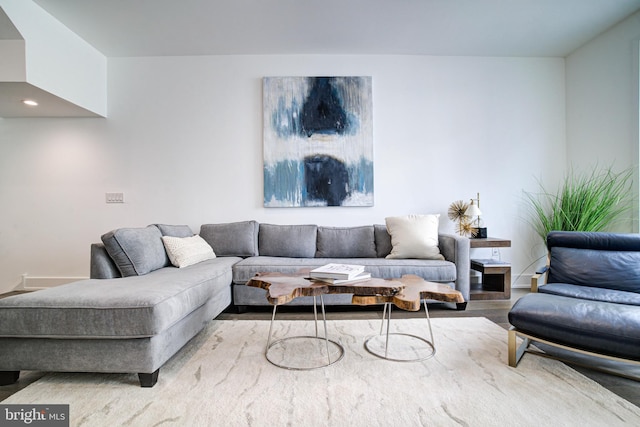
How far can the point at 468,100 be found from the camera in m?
3.95

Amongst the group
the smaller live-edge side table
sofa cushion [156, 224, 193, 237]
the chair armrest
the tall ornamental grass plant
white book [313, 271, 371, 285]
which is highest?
the tall ornamental grass plant

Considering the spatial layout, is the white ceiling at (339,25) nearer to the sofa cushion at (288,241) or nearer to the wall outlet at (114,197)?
the wall outlet at (114,197)

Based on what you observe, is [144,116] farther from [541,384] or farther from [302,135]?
[541,384]

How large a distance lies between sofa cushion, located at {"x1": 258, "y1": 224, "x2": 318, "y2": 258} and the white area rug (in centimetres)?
147

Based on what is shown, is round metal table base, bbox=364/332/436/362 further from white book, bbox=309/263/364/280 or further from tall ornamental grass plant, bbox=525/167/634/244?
tall ornamental grass plant, bbox=525/167/634/244

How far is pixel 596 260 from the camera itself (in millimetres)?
2367

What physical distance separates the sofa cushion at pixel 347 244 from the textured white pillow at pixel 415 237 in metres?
0.25

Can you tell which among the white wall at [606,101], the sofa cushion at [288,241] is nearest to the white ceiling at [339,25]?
the white wall at [606,101]

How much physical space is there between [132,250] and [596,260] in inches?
138

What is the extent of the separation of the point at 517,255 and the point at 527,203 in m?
0.66

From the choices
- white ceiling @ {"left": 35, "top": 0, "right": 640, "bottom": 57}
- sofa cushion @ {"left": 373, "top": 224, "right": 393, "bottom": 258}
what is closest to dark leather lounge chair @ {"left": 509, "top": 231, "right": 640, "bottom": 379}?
sofa cushion @ {"left": 373, "top": 224, "right": 393, "bottom": 258}

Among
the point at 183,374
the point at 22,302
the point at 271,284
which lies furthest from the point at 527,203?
the point at 22,302

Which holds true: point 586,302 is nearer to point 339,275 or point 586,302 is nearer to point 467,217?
point 339,275

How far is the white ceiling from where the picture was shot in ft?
9.55
